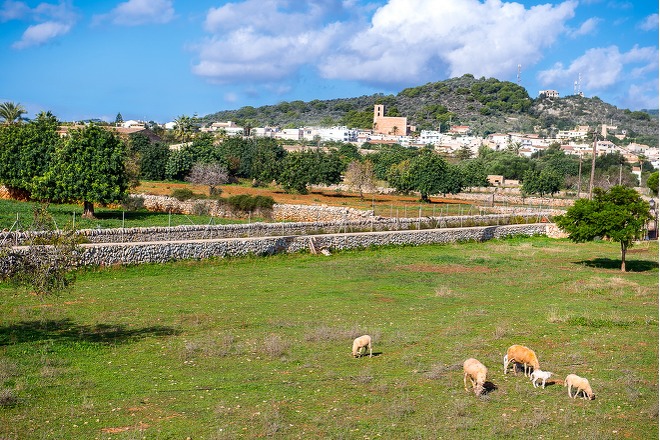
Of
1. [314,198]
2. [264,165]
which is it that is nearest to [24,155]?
[314,198]

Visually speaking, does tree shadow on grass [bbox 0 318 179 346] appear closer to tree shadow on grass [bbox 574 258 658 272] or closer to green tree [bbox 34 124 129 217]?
tree shadow on grass [bbox 574 258 658 272]

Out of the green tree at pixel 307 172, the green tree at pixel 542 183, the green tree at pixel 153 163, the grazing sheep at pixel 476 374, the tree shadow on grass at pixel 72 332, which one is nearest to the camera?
the grazing sheep at pixel 476 374

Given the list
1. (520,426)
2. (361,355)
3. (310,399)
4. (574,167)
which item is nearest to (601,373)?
(520,426)

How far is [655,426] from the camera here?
46.5 feet

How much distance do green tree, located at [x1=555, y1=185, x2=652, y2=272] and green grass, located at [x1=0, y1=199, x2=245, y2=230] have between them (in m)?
21.6

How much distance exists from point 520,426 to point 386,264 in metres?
25.4

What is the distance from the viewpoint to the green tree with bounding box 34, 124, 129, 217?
5309 cm

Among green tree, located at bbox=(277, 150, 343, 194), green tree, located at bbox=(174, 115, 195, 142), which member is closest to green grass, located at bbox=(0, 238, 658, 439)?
green tree, located at bbox=(277, 150, 343, 194)

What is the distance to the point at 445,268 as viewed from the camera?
38.8 metres

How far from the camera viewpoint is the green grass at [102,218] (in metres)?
48.0

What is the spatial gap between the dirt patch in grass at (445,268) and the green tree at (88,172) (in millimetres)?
25330

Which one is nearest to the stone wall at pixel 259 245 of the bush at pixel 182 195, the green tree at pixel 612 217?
the green tree at pixel 612 217

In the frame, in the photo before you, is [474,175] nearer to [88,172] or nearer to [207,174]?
[207,174]

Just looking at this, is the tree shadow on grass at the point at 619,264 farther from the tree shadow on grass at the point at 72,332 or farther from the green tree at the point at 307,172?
the green tree at the point at 307,172
